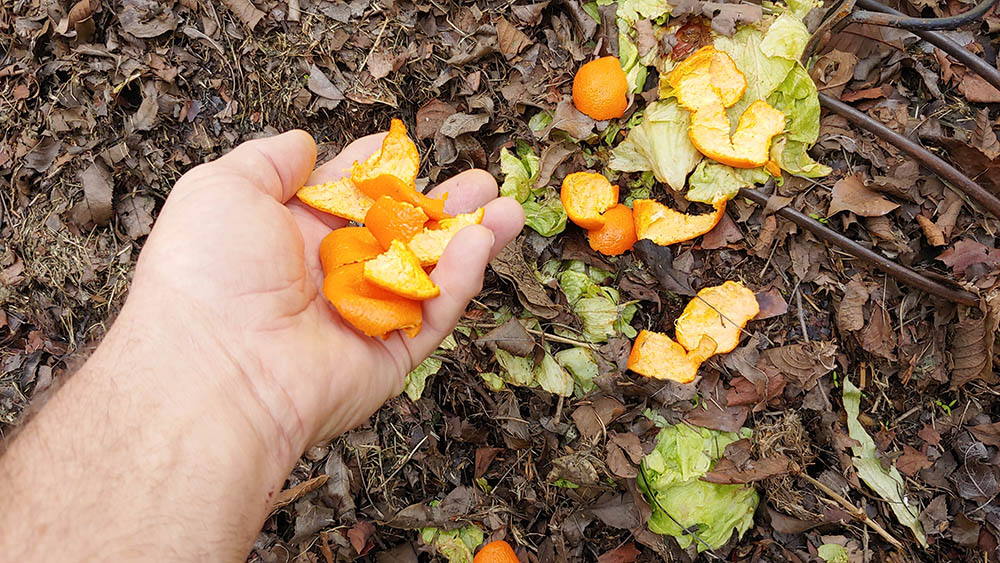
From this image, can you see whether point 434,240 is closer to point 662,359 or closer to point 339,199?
point 339,199

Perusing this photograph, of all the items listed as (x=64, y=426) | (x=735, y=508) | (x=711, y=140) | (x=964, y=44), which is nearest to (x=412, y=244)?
(x=64, y=426)

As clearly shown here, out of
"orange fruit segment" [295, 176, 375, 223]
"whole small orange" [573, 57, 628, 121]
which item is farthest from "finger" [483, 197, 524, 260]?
"whole small orange" [573, 57, 628, 121]

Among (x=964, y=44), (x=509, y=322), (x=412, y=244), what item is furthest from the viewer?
(x=509, y=322)

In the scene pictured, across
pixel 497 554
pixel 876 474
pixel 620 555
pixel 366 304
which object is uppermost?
pixel 366 304

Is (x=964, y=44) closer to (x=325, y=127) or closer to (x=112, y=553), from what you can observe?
(x=325, y=127)

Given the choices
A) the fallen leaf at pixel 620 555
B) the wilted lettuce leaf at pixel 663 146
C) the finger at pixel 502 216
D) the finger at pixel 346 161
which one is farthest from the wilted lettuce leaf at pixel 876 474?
the finger at pixel 346 161

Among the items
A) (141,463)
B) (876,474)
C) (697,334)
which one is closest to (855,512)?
(876,474)

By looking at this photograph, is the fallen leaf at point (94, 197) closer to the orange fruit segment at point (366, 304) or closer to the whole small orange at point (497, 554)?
the orange fruit segment at point (366, 304)
